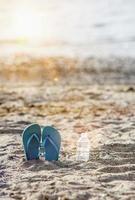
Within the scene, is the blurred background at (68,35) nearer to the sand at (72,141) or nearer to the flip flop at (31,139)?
the sand at (72,141)

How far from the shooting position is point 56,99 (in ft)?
30.2

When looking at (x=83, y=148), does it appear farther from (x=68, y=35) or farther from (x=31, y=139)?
(x=68, y=35)

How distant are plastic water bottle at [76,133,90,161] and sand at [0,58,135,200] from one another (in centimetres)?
6

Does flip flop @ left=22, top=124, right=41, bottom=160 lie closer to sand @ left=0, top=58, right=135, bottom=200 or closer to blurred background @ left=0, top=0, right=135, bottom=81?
sand @ left=0, top=58, right=135, bottom=200

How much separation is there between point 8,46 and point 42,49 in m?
1.13

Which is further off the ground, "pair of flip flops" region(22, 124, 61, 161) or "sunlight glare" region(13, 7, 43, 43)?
"sunlight glare" region(13, 7, 43, 43)

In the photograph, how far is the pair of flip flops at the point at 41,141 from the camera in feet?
15.5

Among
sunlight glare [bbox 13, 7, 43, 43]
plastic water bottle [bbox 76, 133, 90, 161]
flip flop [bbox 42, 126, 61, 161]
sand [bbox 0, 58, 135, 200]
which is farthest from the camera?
sunlight glare [bbox 13, 7, 43, 43]

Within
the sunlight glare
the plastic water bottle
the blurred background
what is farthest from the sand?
the sunlight glare

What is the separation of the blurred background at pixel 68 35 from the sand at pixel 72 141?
9.97 ft

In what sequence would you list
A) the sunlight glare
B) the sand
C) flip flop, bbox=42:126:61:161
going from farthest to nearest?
1. the sunlight glare
2. flip flop, bbox=42:126:61:161
3. the sand

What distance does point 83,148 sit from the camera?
5332mm

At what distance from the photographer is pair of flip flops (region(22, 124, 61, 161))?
15.5 ft

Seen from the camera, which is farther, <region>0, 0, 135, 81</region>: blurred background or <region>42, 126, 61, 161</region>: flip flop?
<region>0, 0, 135, 81</region>: blurred background
